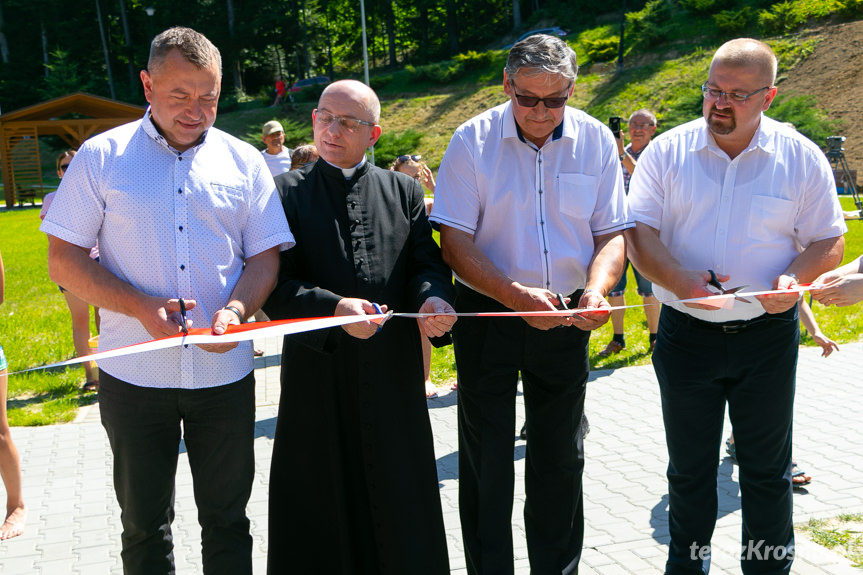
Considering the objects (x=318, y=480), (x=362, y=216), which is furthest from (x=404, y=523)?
(x=362, y=216)

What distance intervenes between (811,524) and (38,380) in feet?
22.2

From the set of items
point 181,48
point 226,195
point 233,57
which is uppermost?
point 233,57

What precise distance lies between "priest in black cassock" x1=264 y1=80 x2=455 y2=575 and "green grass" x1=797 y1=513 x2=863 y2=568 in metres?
2.01

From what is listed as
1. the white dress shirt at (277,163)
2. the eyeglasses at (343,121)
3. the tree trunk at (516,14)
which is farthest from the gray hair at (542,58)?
the tree trunk at (516,14)

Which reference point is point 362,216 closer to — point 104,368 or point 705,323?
point 104,368

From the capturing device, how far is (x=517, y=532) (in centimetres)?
431

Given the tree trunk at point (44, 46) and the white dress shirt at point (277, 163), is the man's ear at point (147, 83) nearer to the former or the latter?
the white dress shirt at point (277, 163)

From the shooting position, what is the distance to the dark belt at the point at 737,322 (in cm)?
342

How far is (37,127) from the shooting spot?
35.0m

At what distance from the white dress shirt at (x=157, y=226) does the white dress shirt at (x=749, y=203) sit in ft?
6.32

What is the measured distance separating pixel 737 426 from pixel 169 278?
2496mm

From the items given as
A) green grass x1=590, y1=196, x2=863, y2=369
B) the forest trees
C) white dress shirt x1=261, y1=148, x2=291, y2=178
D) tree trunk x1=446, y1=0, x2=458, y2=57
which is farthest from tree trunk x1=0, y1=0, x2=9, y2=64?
green grass x1=590, y1=196, x2=863, y2=369

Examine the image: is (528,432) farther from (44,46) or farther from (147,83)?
(44,46)

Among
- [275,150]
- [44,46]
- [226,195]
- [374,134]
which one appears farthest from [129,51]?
[226,195]
